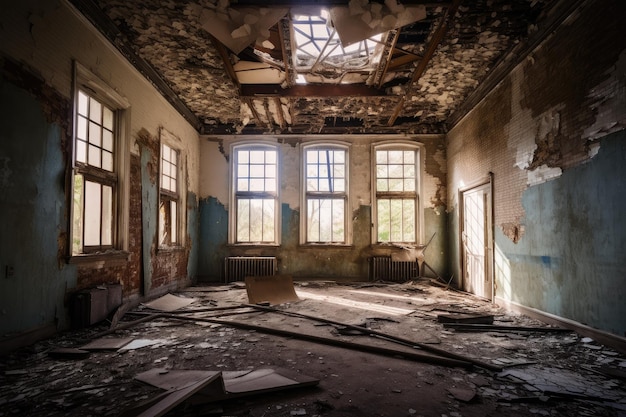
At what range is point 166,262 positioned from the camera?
6.54 metres

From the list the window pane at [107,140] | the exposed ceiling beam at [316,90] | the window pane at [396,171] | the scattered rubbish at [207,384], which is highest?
the exposed ceiling beam at [316,90]

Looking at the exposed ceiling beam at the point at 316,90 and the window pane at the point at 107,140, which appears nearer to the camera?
the window pane at the point at 107,140

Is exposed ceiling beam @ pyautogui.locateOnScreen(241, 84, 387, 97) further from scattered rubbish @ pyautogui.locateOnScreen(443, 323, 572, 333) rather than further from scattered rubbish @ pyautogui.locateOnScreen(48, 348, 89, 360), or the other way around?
scattered rubbish @ pyautogui.locateOnScreen(48, 348, 89, 360)

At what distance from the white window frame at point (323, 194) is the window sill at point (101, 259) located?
4.15 m

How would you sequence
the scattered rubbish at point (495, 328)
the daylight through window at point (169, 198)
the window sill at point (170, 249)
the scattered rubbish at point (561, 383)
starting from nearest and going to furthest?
the scattered rubbish at point (561, 383) → the scattered rubbish at point (495, 328) → the window sill at point (170, 249) → the daylight through window at point (169, 198)

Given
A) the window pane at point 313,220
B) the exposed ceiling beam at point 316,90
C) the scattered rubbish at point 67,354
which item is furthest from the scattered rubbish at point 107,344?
the window pane at point 313,220

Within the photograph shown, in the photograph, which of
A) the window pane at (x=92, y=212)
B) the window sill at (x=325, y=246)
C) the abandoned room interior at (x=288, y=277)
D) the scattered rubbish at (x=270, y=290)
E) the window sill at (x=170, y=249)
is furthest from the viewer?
the window sill at (x=325, y=246)

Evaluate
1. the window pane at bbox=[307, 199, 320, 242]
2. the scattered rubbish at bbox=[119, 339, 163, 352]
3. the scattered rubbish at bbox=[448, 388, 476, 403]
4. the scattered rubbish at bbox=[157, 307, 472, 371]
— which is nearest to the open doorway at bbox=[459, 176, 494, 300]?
the window pane at bbox=[307, 199, 320, 242]

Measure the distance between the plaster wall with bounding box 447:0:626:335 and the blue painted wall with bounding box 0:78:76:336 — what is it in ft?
17.3

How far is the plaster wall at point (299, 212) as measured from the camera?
329 inches

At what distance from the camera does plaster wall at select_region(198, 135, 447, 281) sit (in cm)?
835

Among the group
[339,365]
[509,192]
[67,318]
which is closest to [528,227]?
[509,192]

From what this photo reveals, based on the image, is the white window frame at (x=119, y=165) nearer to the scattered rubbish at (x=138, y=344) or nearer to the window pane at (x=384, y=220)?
the scattered rubbish at (x=138, y=344)

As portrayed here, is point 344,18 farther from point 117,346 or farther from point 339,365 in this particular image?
point 117,346
